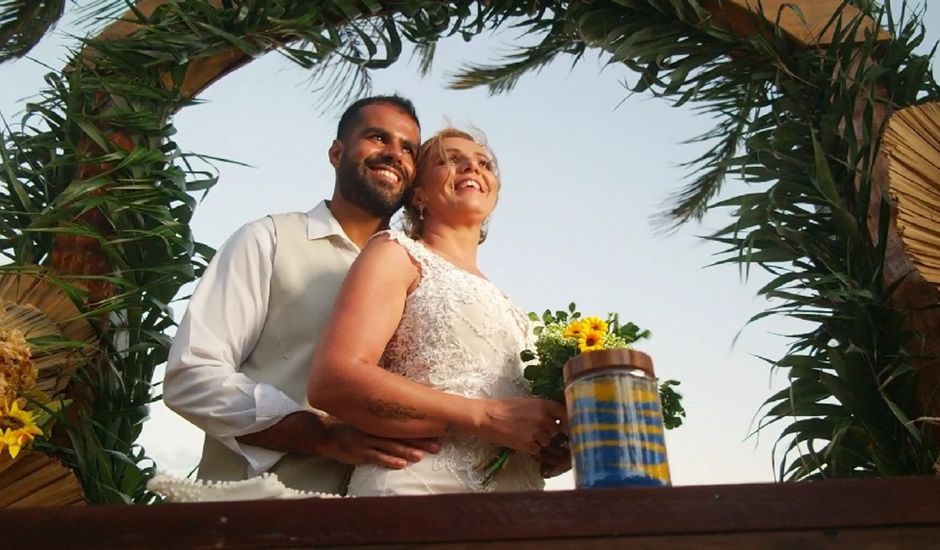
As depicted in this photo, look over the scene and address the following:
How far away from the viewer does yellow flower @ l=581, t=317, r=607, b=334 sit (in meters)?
2.04

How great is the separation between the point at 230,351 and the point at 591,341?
81 cm

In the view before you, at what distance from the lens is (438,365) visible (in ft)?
7.12

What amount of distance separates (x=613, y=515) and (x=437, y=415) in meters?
0.70

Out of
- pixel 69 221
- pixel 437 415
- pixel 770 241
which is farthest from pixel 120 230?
pixel 770 241

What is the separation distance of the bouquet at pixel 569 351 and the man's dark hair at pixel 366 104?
1062 mm

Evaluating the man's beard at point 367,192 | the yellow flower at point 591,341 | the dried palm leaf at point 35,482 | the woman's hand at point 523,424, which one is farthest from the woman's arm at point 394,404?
the man's beard at point 367,192

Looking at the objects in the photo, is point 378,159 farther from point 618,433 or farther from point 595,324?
point 618,433

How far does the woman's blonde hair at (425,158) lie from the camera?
103 inches

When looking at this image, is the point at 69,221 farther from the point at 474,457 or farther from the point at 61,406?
the point at 474,457

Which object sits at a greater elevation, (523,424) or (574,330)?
(574,330)

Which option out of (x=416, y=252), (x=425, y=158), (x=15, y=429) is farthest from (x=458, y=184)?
(x=15, y=429)

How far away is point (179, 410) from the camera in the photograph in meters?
2.27

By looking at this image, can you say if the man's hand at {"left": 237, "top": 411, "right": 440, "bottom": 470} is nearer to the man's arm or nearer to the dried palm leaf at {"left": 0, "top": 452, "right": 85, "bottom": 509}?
the man's arm

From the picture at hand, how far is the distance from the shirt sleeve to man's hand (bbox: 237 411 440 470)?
0.07ft
